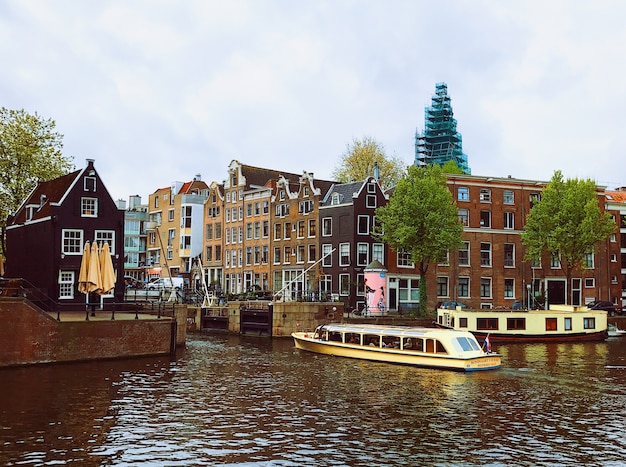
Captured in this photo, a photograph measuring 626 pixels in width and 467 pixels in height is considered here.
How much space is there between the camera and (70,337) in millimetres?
38969

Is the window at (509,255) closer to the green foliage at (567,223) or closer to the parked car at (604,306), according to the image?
the green foliage at (567,223)

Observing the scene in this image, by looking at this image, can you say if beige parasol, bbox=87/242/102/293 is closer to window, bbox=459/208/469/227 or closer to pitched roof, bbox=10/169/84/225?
pitched roof, bbox=10/169/84/225

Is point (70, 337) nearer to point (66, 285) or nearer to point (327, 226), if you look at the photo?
point (66, 285)

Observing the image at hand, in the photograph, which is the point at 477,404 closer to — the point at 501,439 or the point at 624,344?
the point at 501,439

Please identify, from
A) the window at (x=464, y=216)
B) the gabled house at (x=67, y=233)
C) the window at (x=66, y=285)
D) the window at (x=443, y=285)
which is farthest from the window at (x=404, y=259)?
the window at (x=66, y=285)

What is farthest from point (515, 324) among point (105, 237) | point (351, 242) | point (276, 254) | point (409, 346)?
point (105, 237)

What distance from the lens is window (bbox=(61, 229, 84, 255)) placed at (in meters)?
53.3

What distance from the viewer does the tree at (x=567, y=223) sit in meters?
69.7

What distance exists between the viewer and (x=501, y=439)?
2302 centimetres

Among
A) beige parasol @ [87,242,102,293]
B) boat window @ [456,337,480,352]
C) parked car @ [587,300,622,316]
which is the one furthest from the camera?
parked car @ [587,300,622,316]

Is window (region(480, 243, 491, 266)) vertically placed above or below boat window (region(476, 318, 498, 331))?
above

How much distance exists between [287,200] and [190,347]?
32317 mm

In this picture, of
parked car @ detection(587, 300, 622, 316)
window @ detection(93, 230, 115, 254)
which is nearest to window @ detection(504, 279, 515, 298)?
parked car @ detection(587, 300, 622, 316)

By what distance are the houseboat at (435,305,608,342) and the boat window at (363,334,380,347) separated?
553 inches
